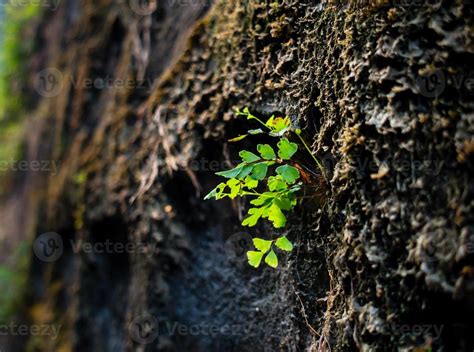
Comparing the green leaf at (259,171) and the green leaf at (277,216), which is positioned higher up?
the green leaf at (259,171)

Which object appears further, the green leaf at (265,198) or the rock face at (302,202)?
the green leaf at (265,198)

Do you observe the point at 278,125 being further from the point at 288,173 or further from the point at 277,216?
the point at 277,216

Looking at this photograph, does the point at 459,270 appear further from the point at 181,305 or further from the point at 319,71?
the point at 181,305

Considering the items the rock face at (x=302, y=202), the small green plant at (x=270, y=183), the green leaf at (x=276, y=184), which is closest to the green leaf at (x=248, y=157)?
the small green plant at (x=270, y=183)

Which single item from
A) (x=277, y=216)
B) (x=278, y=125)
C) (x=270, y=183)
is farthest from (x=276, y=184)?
(x=278, y=125)

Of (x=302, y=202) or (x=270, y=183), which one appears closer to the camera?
(x=270, y=183)

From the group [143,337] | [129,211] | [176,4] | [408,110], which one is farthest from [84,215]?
[408,110]

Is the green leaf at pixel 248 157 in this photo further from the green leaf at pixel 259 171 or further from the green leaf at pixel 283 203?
the green leaf at pixel 283 203

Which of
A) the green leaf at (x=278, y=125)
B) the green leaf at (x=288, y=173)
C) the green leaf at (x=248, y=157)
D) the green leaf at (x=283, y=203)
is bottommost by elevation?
the green leaf at (x=283, y=203)
